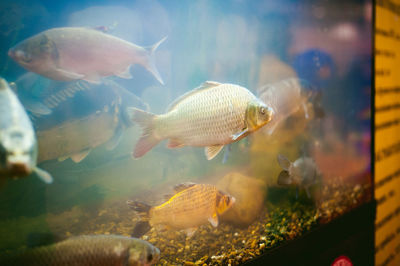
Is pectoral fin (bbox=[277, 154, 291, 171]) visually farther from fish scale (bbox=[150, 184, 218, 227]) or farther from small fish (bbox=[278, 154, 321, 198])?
fish scale (bbox=[150, 184, 218, 227])

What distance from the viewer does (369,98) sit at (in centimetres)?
340

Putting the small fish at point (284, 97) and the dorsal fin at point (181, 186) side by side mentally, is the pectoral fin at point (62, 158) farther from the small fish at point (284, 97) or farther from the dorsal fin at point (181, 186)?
the small fish at point (284, 97)

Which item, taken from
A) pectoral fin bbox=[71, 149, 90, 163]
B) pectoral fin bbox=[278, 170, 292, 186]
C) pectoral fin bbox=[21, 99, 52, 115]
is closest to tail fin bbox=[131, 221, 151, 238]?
pectoral fin bbox=[71, 149, 90, 163]

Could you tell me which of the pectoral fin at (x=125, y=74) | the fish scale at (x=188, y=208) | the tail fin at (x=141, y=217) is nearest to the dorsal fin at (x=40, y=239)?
the tail fin at (x=141, y=217)

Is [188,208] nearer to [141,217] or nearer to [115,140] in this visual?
[141,217]

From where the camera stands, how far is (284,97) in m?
2.74

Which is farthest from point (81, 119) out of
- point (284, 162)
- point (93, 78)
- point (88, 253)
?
point (284, 162)

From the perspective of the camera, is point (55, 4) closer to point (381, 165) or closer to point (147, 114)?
point (147, 114)

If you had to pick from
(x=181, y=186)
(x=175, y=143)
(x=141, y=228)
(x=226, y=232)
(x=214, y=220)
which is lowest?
(x=226, y=232)

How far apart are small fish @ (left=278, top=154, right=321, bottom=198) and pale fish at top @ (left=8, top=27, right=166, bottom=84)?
1904mm

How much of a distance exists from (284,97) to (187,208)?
1.73 metres

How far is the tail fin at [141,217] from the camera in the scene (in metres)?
1.78

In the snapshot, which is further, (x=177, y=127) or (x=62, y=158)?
(x=62, y=158)

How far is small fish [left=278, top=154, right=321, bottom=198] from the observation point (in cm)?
268
